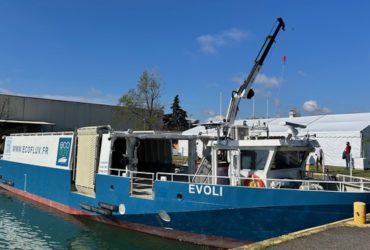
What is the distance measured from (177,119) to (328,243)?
7522cm

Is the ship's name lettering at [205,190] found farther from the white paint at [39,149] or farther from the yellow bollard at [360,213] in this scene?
the white paint at [39,149]

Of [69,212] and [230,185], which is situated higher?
[230,185]

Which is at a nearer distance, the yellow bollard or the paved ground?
the paved ground

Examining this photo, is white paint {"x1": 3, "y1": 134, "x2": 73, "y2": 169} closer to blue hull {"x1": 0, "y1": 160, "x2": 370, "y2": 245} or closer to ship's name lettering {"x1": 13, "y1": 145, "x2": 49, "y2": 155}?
ship's name lettering {"x1": 13, "y1": 145, "x2": 49, "y2": 155}

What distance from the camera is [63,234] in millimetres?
15117

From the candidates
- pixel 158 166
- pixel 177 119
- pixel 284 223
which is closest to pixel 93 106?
pixel 177 119

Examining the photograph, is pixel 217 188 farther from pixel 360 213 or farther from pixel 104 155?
pixel 104 155

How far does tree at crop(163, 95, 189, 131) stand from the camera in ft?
266

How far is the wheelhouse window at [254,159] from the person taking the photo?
12.1m

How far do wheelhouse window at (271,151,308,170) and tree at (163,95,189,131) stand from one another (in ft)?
220

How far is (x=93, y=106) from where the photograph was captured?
66312mm

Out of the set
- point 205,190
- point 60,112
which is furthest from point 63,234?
point 60,112

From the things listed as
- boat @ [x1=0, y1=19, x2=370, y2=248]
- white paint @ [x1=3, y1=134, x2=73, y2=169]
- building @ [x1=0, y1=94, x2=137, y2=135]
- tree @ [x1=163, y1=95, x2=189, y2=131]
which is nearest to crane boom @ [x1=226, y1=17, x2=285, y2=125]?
boat @ [x1=0, y1=19, x2=370, y2=248]

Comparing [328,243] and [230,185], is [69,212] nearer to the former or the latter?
[230,185]
